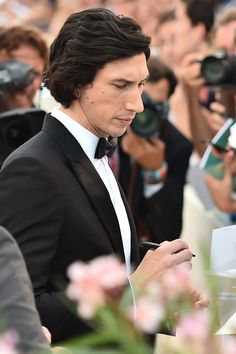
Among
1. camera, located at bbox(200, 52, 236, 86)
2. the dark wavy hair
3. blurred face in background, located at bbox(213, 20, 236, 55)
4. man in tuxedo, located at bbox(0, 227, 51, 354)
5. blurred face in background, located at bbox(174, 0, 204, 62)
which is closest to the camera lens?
man in tuxedo, located at bbox(0, 227, 51, 354)

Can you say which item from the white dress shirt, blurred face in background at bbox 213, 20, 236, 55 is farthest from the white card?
blurred face in background at bbox 213, 20, 236, 55

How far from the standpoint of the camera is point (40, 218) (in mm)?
2299

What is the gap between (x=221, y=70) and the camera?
4359 mm

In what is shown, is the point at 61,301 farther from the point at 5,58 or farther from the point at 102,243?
the point at 5,58

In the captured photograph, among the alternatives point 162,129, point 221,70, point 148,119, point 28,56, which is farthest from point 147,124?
point 28,56

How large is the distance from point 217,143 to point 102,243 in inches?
64.4

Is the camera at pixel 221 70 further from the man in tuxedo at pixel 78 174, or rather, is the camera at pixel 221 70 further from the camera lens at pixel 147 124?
the man in tuxedo at pixel 78 174

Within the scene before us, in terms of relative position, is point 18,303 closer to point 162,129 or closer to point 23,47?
point 23,47

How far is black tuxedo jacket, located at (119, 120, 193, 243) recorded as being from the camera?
4.20 m

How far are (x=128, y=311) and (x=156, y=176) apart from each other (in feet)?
10.4

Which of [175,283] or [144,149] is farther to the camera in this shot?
[144,149]

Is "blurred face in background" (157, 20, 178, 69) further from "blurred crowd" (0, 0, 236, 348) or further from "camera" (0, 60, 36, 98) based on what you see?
"camera" (0, 60, 36, 98)

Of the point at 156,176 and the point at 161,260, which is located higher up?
the point at 161,260

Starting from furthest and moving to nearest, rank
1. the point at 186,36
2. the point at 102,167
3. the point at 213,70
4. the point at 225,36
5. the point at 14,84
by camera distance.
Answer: the point at 186,36 → the point at 225,36 → the point at 213,70 → the point at 14,84 → the point at 102,167
